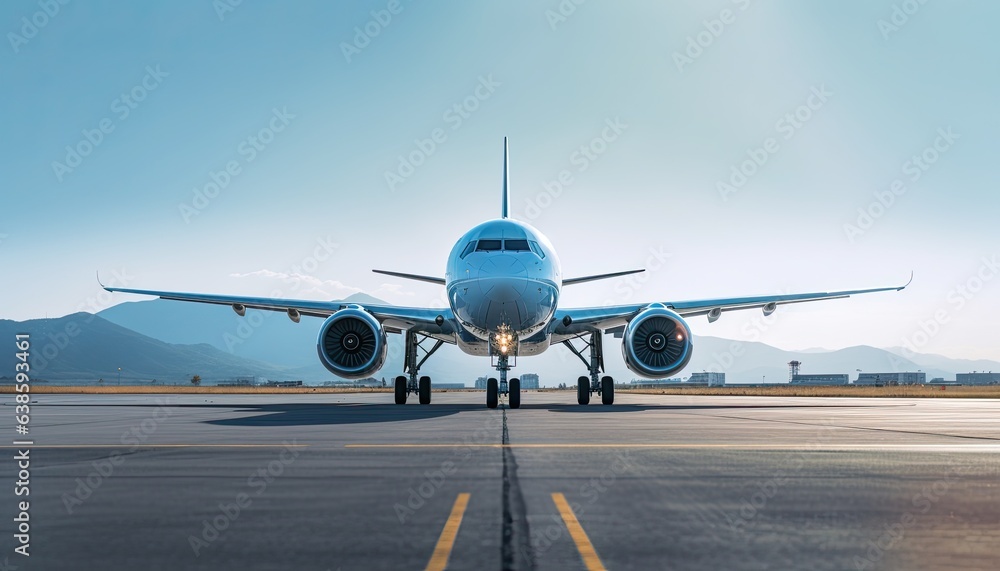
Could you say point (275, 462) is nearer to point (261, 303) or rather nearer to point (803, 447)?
point (803, 447)

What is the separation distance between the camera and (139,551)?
4613 millimetres

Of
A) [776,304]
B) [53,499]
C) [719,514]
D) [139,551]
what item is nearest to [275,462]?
[53,499]

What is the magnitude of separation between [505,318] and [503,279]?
1194mm

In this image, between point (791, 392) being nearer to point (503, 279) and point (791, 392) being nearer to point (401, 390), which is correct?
point (401, 390)

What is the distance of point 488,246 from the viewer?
22.5 metres

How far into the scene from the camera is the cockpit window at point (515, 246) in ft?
73.5

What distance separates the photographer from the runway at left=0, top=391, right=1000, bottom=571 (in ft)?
14.7

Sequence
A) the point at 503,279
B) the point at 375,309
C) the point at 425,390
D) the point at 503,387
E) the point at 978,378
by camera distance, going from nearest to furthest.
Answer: the point at 503,279
the point at 503,387
the point at 375,309
the point at 425,390
the point at 978,378

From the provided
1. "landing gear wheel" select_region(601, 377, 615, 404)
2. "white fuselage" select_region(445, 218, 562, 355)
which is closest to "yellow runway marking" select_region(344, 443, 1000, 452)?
"white fuselage" select_region(445, 218, 562, 355)

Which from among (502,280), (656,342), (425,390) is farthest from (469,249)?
(425,390)

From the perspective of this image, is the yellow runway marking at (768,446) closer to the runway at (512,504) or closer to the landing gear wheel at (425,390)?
the runway at (512,504)

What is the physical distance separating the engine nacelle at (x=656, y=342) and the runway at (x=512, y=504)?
39.8ft

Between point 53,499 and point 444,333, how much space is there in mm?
21251

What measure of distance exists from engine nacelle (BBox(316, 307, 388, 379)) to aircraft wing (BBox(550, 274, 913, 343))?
20.0 ft
